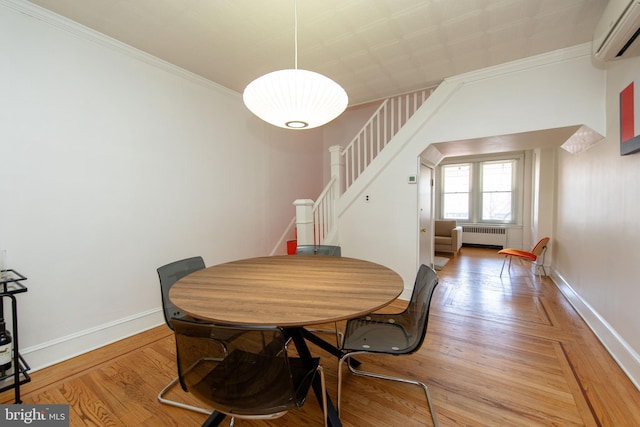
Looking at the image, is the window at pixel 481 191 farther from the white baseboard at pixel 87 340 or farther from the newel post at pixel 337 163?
the white baseboard at pixel 87 340

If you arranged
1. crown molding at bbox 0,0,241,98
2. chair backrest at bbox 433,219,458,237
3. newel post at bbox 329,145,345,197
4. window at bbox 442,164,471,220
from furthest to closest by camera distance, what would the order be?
window at bbox 442,164,471,220 → chair backrest at bbox 433,219,458,237 → newel post at bbox 329,145,345,197 → crown molding at bbox 0,0,241,98

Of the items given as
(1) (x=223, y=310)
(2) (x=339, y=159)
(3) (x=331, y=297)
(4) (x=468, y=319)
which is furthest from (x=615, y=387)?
(2) (x=339, y=159)

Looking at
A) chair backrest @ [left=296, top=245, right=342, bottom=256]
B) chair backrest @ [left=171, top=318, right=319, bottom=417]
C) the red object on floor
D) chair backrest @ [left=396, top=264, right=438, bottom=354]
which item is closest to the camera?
chair backrest @ [left=171, top=318, right=319, bottom=417]

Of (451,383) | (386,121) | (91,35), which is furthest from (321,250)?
(91,35)

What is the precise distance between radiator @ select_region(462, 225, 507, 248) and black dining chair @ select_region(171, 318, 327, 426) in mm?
7216

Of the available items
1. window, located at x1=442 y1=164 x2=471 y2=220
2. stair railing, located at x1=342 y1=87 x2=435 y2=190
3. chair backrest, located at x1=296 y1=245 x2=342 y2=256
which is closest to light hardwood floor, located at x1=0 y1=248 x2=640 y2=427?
chair backrest, located at x1=296 y1=245 x2=342 y2=256

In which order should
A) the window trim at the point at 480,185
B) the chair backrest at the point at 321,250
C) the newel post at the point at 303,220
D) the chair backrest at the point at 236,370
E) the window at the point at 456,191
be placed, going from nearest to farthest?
1. the chair backrest at the point at 236,370
2. the chair backrest at the point at 321,250
3. the newel post at the point at 303,220
4. the window trim at the point at 480,185
5. the window at the point at 456,191

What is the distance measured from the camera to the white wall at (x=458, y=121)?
8.50 ft

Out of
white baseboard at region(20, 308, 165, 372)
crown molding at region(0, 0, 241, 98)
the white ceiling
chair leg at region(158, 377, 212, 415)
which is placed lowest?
chair leg at region(158, 377, 212, 415)

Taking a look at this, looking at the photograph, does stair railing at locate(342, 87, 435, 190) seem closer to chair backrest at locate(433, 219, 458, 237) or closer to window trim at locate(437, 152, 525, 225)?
chair backrest at locate(433, 219, 458, 237)

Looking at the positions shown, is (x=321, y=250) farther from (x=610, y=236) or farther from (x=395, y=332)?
(x=610, y=236)

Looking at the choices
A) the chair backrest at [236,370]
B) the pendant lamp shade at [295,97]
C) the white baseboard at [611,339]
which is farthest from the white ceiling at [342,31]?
the white baseboard at [611,339]

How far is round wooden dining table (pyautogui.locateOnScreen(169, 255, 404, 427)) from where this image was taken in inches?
47.0

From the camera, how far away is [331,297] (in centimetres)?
142
